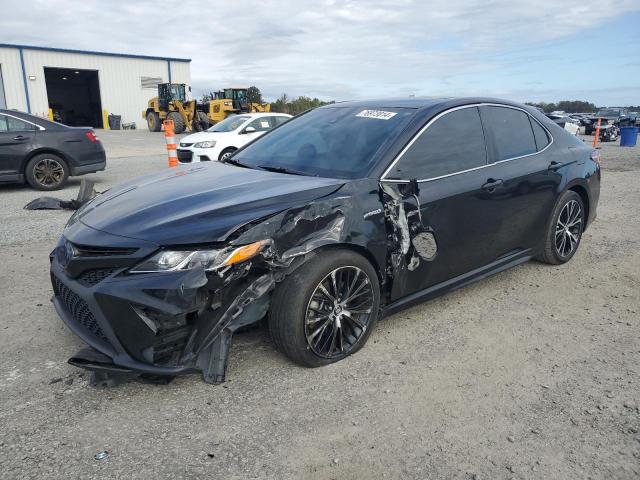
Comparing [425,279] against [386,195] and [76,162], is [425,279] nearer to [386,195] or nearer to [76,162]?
[386,195]

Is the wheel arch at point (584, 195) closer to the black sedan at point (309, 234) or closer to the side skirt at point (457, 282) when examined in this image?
the black sedan at point (309, 234)

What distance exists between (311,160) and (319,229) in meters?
0.87

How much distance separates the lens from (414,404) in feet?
9.00

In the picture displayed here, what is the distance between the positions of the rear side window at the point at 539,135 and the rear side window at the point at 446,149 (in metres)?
0.79

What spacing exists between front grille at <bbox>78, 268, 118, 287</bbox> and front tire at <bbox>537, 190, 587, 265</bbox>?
3.64 meters

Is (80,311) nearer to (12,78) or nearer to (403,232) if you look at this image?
(403,232)

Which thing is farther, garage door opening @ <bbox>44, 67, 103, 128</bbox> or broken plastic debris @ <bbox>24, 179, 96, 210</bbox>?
garage door opening @ <bbox>44, 67, 103, 128</bbox>

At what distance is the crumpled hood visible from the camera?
105 inches

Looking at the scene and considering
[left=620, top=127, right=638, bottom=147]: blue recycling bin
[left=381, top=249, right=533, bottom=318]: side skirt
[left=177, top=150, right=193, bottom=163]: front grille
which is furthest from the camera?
[left=620, top=127, right=638, bottom=147]: blue recycling bin

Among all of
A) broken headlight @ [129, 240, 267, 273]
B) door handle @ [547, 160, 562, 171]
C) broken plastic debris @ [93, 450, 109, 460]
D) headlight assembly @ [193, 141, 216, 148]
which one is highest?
door handle @ [547, 160, 562, 171]

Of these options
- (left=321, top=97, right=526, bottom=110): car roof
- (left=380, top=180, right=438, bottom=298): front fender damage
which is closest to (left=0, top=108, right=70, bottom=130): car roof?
(left=321, top=97, right=526, bottom=110): car roof

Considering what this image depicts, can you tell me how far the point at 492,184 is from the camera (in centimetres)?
381

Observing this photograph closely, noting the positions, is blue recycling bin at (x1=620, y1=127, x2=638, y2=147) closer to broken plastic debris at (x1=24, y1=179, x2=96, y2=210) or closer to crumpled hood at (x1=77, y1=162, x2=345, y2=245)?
broken plastic debris at (x1=24, y1=179, x2=96, y2=210)

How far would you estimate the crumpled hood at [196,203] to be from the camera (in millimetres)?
2678
